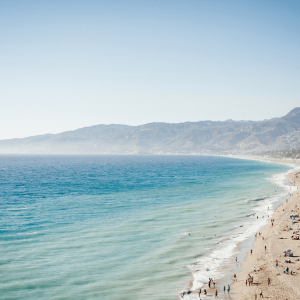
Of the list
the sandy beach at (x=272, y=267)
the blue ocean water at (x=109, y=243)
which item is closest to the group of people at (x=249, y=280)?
the sandy beach at (x=272, y=267)

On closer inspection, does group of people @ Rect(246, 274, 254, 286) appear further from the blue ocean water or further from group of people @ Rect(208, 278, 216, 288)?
the blue ocean water

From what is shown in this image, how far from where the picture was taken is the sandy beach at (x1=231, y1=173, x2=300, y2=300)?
22656 mm

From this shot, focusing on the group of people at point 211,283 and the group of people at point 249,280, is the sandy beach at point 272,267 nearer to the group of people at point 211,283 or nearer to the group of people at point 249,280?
the group of people at point 249,280

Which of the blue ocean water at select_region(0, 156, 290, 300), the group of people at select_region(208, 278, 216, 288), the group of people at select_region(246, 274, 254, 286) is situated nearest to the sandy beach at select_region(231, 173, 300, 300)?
the group of people at select_region(246, 274, 254, 286)

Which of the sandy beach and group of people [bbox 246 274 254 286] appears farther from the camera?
group of people [bbox 246 274 254 286]

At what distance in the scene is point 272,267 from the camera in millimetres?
27172

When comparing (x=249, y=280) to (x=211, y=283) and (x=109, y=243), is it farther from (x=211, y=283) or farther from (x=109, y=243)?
(x=109, y=243)

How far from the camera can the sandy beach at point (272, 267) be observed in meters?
22.7

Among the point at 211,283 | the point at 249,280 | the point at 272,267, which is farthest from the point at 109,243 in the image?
the point at 272,267

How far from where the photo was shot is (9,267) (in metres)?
26.8

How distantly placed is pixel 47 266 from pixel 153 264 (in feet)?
36.4

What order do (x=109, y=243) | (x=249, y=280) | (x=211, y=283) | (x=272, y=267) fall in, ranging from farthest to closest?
(x=109, y=243) < (x=272, y=267) < (x=211, y=283) < (x=249, y=280)

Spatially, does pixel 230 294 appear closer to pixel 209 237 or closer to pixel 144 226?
pixel 209 237

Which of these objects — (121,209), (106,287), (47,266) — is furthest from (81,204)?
(106,287)
